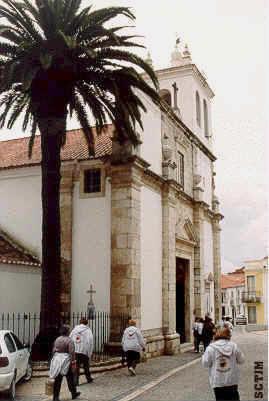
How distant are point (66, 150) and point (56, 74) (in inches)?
247

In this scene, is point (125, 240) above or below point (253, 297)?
above

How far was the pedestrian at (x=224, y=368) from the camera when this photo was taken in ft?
24.1

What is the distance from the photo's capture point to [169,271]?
20250 mm

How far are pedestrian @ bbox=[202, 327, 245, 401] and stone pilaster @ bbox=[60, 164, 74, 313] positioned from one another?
1076cm

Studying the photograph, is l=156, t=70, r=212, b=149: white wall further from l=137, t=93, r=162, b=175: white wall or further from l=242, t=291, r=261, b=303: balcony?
l=242, t=291, r=261, b=303: balcony

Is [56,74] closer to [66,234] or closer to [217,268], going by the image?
[66,234]

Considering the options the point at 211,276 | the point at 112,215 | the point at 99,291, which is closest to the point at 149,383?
the point at 99,291

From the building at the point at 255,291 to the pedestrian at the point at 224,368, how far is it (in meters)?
41.5

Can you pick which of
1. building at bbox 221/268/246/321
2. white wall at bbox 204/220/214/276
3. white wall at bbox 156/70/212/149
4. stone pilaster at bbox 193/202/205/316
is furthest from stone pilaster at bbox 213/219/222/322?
building at bbox 221/268/246/321

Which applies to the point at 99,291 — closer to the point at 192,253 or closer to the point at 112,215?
the point at 112,215

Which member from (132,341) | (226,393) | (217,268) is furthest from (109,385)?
(217,268)

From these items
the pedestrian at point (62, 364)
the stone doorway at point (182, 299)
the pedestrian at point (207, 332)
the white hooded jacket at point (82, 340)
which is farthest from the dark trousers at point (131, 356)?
the stone doorway at point (182, 299)

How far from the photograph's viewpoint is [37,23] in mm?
13922

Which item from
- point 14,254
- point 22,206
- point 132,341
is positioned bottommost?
point 132,341
